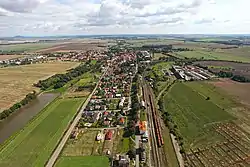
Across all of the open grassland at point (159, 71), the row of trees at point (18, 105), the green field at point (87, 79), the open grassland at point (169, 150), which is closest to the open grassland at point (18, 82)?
the row of trees at point (18, 105)

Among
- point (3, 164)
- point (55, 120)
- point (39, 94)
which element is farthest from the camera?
point (39, 94)

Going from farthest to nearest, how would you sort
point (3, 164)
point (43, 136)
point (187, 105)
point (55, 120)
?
point (187, 105)
point (55, 120)
point (43, 136)
point (3, 164)

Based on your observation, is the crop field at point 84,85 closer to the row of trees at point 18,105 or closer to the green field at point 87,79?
the green field at point 87,79

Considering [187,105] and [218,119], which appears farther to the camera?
[187,105]

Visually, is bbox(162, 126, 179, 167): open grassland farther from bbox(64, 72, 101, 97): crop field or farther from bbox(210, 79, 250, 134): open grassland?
bbox(64, 72, 101, 97): crop field

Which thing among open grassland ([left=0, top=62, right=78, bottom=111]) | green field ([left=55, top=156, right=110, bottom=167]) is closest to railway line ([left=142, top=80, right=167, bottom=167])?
green field ([left=55, top=156, right=110, bottom=167])

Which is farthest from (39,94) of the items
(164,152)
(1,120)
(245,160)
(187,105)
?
(245,160)

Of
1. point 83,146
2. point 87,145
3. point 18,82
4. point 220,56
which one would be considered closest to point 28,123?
point 83,146

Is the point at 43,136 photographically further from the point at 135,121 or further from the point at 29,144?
the point at 135,121
